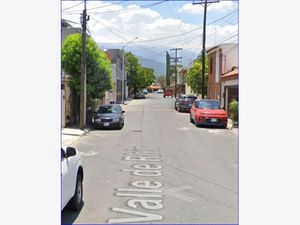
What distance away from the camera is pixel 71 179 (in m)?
5.74

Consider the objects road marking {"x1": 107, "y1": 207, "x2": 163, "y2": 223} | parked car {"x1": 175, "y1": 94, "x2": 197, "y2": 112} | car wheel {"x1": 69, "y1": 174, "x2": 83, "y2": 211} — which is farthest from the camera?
parked car {"x1": 175, "y1": 94, "x2": 197, "y2": 112}

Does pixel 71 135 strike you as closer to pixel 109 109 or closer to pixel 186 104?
pixel 109 109

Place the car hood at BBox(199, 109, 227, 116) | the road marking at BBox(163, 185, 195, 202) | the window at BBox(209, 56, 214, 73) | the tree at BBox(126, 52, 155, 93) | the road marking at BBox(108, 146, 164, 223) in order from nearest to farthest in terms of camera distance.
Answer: the road marking at BBox(108, 146, 164, 223) → the road marking at BBox(163, 185, 195, 202) → the car hood at BBox(199, 109, 227, 116) → the window at BBox(209, 56, 214, 73) → the tree at BBox(126, 52, 155, 93)

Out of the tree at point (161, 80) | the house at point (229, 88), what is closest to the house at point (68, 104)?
the house at point (229, 88)

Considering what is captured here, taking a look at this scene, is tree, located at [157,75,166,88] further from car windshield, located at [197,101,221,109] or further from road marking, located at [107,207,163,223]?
road marking, located at [107,207,163,223]

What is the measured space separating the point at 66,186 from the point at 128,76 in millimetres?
69556

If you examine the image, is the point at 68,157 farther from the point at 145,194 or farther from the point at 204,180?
the point at 204,180

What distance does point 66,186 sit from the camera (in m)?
5.42

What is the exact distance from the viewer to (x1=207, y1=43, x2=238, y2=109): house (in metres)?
28.1

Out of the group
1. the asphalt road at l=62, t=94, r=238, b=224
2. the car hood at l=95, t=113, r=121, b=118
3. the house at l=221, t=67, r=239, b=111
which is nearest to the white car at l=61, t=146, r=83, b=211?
the asphalt road at l=62, t=94, r=238, b=224

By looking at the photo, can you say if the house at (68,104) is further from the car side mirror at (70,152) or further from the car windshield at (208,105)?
the car side mirror at (70,152)

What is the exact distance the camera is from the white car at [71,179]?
532 cm

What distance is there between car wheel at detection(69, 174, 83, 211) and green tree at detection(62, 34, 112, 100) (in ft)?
47.2

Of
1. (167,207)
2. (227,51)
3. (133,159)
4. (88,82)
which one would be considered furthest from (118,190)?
(227,51)
